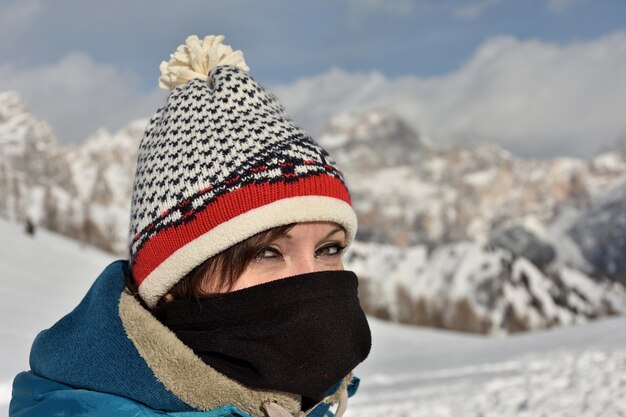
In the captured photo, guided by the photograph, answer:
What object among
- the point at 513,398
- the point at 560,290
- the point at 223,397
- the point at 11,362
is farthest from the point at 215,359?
the point at 560,290

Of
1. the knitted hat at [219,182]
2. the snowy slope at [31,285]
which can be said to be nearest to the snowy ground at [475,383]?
the snowy slope at [31,285]

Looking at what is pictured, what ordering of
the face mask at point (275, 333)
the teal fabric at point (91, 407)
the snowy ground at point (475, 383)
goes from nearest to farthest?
the teal fabric at point (91, 407)
the face mask at point (275, 333)
the snowy ground at point (475, 383)

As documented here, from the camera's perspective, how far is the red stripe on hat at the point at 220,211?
5.91 ft

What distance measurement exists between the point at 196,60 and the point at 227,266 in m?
0.80

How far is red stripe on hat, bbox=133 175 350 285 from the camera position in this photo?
1.80 m

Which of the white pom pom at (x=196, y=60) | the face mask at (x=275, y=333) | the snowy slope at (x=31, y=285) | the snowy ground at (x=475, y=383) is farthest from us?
the snowy slope at (x=31, y=285)

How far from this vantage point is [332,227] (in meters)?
2.01

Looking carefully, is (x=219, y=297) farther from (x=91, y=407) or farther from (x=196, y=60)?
(x=196, y=60)

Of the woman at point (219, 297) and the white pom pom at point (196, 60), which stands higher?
the white pom pom at point (196, 60)

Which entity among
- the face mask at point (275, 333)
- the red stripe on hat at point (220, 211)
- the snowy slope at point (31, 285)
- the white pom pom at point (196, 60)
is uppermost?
the snowy slope at point (31, 285)

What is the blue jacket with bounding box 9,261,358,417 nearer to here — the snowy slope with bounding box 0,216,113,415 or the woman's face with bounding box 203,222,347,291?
the woman's face with bounding box 203,222,347,291

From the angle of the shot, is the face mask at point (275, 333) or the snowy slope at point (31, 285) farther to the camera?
the snowy slope at point (31, 285)

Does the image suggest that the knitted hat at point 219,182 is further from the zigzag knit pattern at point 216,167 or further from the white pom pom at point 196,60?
the white pom pom at point 196,60

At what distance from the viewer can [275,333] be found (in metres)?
1.81
